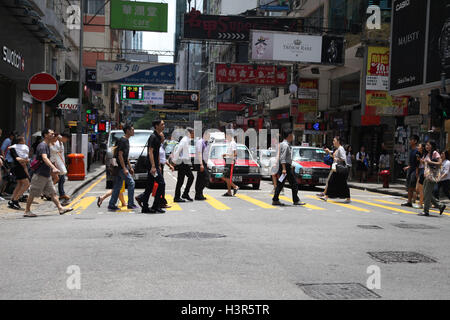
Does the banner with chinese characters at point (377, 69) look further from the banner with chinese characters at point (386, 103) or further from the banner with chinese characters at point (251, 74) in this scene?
the banner with chinese characters at point (251, 74)

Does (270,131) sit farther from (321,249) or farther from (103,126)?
(321,249)

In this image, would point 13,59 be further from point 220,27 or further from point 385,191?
point 220,27

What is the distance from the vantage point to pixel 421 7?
72.4 ft

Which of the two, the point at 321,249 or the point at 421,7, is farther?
the point at 421,7

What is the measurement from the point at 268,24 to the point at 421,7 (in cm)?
1938

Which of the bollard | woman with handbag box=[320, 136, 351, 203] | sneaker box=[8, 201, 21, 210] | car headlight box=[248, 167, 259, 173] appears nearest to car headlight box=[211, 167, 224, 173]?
car headlight box=[248, 167, 259, 173]

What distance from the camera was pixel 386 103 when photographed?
27219 mm

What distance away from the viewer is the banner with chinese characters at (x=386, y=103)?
88.8ft

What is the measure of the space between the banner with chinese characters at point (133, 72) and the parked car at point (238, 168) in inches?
776

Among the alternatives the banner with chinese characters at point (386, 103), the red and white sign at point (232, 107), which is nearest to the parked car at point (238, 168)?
the banner with chinese characters at point (386, 103)

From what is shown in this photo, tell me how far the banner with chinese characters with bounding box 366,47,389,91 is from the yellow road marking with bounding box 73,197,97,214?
17.0 meters

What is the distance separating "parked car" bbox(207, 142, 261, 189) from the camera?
19.2 meters

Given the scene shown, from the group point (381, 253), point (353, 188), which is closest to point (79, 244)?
point (381, 253)

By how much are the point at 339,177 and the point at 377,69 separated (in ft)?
44.0
